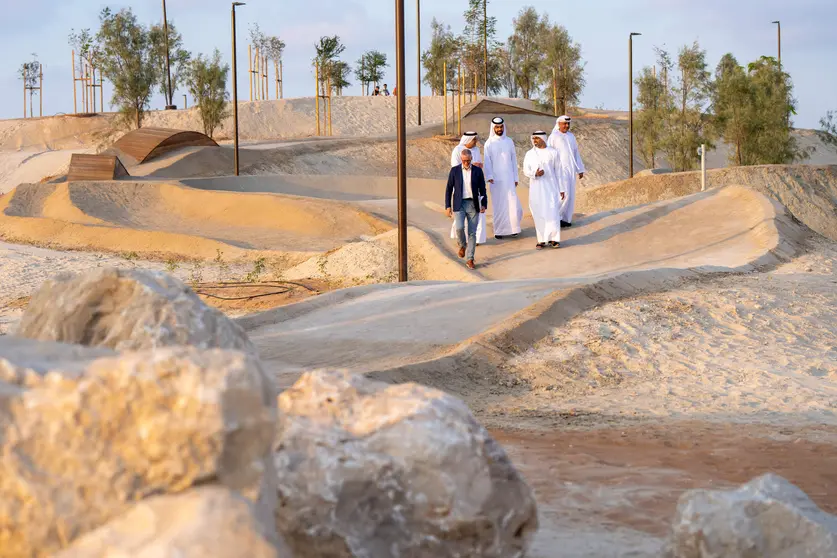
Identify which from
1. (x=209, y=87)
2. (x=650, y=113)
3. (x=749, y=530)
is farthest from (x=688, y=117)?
(x=749, y=530)

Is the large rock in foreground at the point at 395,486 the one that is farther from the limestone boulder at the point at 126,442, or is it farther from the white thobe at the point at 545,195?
the white thobe at the point at 545,195

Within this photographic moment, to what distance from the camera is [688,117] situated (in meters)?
39.8

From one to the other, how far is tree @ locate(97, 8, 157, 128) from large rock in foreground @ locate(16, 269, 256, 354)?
3889 centimetres

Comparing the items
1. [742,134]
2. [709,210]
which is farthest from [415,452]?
[742,134]

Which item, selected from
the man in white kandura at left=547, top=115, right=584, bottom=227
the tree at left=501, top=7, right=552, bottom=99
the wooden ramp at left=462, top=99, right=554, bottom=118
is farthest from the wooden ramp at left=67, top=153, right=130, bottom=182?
the tree at left=501, top=7, right=552, bottom=99

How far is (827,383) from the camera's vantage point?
25.9 feet

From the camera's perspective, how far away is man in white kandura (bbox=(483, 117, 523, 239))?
15016 millimetres

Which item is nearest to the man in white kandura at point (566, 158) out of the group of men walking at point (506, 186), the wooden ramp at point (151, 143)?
the group of men walking at point (506, 186)

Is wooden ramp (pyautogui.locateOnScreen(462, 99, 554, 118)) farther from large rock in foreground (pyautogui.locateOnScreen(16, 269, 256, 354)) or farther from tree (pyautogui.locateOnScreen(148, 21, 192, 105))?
large rock in foreground (pyautogui.locateOnScreen(16, 269, 256, 354))

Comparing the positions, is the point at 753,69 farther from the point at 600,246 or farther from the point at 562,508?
the point at 562,508

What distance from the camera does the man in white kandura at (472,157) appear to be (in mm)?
13836

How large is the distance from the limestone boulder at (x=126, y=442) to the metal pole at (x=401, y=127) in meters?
9.36

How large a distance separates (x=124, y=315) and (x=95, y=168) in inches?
974

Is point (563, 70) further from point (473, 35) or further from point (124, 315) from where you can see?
point (124, 315)
